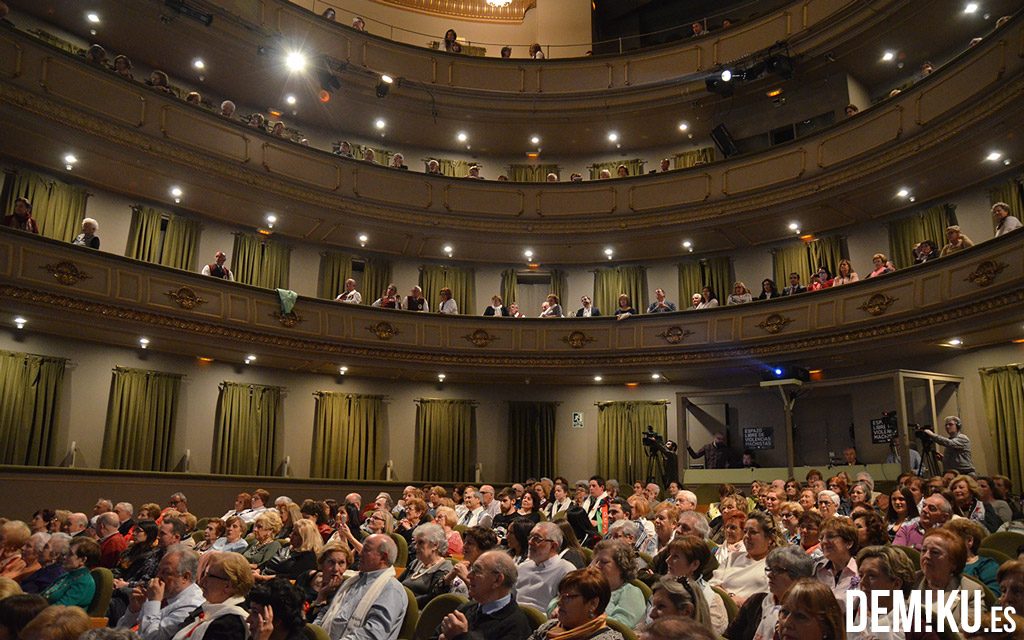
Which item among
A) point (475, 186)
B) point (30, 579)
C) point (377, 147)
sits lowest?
point (30, 579)

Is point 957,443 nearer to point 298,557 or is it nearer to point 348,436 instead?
point 298,557

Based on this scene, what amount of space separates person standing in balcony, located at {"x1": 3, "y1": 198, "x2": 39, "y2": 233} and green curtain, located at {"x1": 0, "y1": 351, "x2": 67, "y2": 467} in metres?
1.81

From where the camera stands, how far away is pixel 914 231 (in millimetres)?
12891

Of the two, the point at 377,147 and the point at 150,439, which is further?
the point at 377,147

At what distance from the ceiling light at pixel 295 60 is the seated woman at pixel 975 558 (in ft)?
40.7

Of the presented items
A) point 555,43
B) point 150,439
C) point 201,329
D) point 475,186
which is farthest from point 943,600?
point 555,43

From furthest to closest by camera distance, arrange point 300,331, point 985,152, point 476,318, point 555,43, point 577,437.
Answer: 1. point 555,43
2. point 577,437
3. point 476,318
4. point 300,331
5. point 985,152

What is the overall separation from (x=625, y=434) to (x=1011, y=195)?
765 cm

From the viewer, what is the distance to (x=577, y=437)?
51.4 feet

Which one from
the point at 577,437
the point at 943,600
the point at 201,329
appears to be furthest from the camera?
the point at 577,437

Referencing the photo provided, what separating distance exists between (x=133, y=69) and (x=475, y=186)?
254 inches

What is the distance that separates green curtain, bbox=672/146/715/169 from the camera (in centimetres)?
1612

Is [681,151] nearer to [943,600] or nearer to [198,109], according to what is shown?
[198,109]

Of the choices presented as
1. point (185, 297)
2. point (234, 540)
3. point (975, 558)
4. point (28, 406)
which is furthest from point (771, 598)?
point (28, 406)
